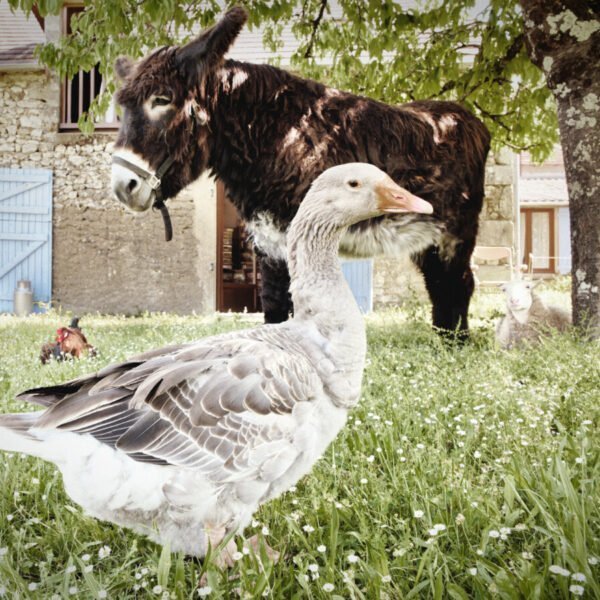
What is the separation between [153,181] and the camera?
213cm

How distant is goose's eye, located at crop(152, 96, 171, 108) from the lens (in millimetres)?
2078

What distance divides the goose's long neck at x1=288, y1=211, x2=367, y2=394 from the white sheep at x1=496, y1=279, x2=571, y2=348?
248cm

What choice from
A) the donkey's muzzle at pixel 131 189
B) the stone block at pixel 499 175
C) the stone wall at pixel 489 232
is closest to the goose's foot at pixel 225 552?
the donkey's muzzle at pixel 131 189

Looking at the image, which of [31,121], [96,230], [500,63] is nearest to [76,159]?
[96,230]

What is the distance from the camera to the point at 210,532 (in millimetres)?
1138

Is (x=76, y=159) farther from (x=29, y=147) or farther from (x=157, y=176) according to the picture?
(x=157, y=176)

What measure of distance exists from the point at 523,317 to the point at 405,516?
2.54 meters

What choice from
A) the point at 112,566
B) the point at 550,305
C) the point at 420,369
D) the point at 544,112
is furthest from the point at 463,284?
the point at 112,566

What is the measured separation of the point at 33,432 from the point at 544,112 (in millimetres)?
4247

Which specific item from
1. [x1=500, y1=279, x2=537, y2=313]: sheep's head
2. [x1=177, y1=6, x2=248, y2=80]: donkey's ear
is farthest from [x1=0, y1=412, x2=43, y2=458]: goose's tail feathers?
[x1=500, y1=279, x2=537, y2=313]: sheep's head

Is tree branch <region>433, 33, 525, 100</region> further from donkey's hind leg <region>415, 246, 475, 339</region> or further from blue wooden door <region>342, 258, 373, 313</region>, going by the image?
blue wooden door <region>342, 258, 373, 313</region>

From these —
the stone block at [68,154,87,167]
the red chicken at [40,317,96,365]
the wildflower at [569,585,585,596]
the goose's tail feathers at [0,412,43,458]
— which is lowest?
the wildflower at [569,585,585,596]

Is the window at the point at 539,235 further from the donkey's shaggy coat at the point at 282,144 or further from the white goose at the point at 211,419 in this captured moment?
the white goose at the point at 211,419

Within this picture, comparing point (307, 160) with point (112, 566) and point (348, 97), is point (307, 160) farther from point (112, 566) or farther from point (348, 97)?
point (112, 566)
